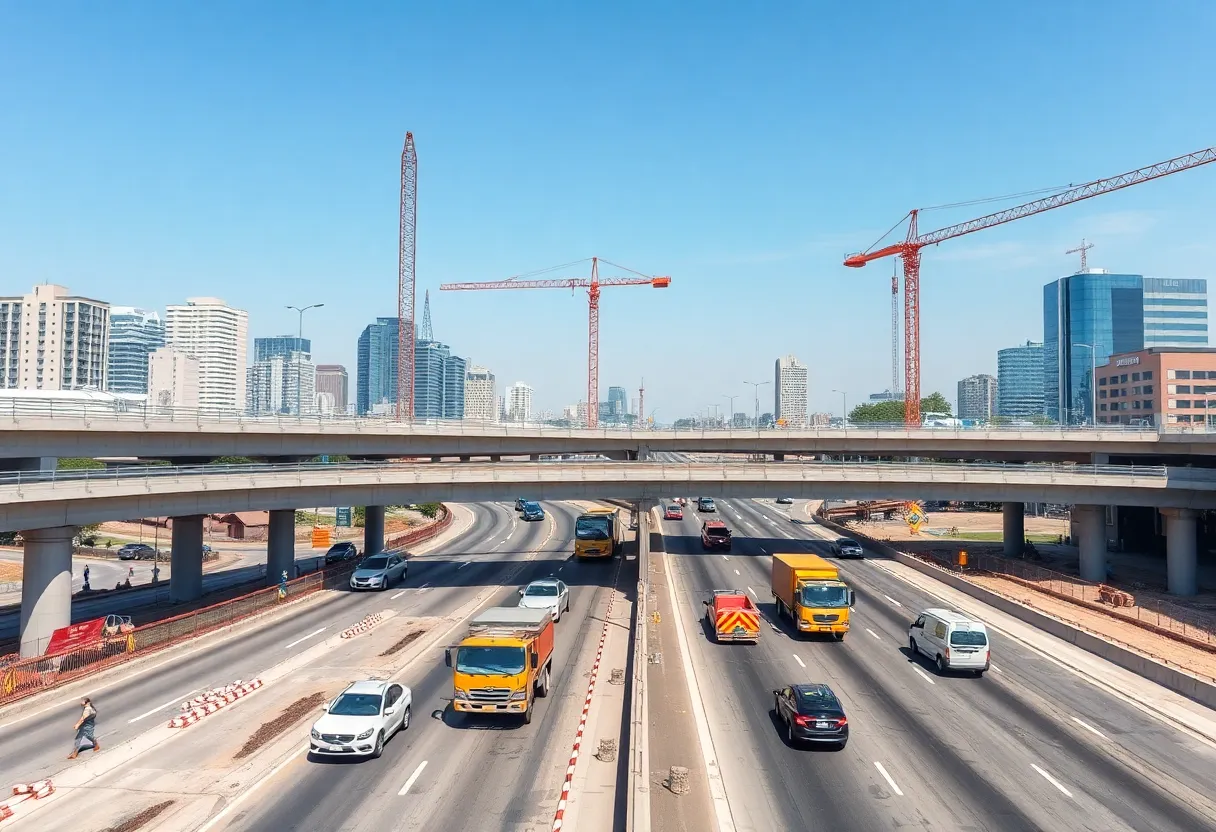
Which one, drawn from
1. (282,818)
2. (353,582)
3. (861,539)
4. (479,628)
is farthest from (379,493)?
(861,539)

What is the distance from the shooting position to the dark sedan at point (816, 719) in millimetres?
21531

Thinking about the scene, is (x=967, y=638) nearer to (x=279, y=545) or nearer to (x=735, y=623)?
(x=735, y=623)

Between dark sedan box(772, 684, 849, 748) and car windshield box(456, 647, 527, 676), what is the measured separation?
8.18m

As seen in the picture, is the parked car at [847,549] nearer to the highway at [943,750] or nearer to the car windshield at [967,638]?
the highway at [943,750]

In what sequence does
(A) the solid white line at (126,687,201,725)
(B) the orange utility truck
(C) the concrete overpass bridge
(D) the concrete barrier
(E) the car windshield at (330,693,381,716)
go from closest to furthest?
1. (E) the car windshield at (330,693,381,716)
2. (A) the solid white line at (126,687,201,725)
3. (D) the concrete barrier
4. (B) the orange utility truck
5. (C) the concrete overpass bridge

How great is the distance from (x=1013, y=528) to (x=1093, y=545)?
9.65 meters

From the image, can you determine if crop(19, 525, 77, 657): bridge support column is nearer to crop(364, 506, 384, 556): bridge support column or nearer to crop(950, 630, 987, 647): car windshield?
crop(364, 506, 384, 556): bridge support column

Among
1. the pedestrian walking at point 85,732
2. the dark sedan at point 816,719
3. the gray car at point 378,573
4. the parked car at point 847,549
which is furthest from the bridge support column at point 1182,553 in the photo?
the pedestrian walking at point 85,732

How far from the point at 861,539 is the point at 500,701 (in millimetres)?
51386

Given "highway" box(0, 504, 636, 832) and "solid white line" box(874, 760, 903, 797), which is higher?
"solid white line" box(874, 760, 903, 797)

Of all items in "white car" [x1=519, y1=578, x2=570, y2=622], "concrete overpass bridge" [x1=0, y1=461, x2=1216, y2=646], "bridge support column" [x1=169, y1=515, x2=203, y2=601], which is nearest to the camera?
"white car" [x1=519, y1=578, x2=570, y2=622]

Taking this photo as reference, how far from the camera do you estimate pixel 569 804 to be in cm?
1842

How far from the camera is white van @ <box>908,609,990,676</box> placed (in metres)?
29.8

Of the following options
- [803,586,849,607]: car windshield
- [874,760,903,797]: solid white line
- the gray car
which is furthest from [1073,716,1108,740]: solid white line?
the gray car
